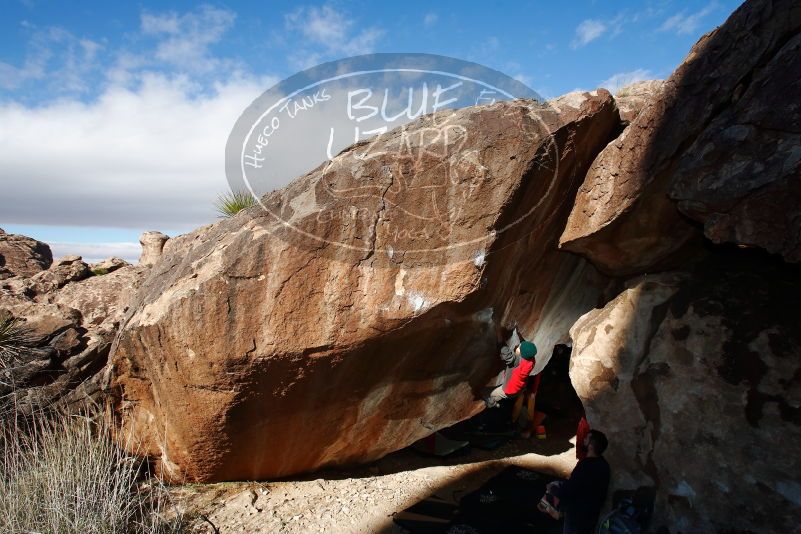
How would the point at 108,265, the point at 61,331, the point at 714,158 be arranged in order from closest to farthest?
the point at 714,158
the point at 61,331
the point at 108,265

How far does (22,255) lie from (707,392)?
716 cm

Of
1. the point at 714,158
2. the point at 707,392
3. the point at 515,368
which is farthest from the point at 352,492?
the point at 714,158

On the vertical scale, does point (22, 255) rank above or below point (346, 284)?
above

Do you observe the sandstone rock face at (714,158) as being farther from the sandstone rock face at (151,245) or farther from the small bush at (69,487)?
the sandstone rock face at (151,245)

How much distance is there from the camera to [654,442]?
327 cm

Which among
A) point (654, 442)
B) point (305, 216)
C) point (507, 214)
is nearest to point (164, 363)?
point (305, 216)

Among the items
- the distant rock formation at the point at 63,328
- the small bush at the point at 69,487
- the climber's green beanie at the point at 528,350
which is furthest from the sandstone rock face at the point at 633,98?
the distant rock formation at the point at 63,328

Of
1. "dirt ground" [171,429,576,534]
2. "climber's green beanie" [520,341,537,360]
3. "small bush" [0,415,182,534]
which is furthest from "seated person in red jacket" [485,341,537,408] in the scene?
"small bush" [0,415,182,534]

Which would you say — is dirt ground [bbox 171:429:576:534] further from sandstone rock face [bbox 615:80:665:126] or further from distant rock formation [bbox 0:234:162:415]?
sandstone rock face [bbox 615:80:665:126]

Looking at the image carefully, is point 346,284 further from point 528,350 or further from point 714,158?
point 714,158

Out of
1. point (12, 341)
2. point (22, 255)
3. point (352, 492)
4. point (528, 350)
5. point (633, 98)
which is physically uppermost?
point (633, 98)

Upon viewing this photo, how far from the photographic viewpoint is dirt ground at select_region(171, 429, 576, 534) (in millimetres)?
3592

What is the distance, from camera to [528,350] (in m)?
4.18

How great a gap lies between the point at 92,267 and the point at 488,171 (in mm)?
5124
